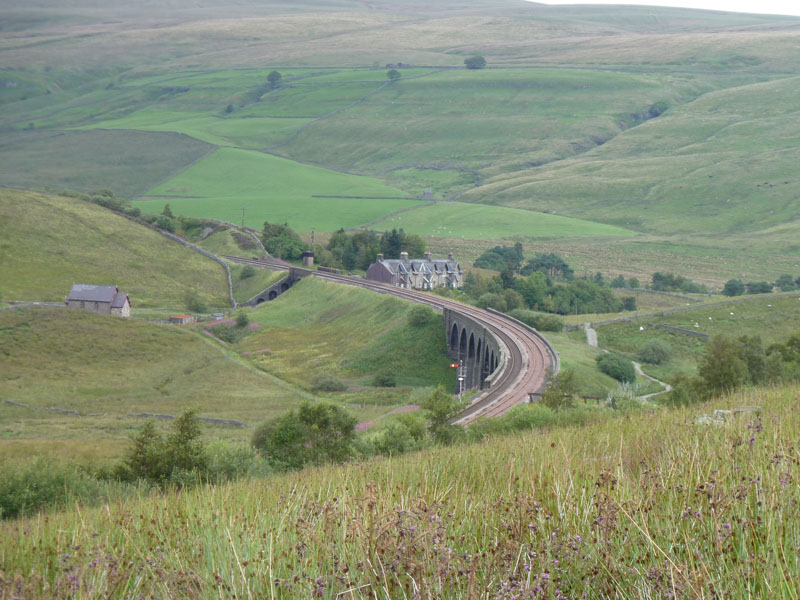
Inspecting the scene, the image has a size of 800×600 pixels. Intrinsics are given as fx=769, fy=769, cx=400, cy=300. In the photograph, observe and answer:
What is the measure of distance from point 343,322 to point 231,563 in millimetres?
83586

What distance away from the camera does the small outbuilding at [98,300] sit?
309ft

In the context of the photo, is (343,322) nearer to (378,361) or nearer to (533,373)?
(378,361)

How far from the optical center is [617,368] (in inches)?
2534

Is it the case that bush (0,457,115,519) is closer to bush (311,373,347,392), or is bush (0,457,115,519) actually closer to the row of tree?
bush (311,373,347,392)

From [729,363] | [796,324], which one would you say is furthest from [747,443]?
[796,324]

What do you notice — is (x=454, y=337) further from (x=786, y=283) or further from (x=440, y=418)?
(x=786, y=283)

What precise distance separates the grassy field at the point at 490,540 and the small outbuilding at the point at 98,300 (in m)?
90.4

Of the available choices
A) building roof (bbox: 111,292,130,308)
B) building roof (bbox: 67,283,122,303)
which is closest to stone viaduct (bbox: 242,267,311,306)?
building roof (bbox: 111,292,130,308)

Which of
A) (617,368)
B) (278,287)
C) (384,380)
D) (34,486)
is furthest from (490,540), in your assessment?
(278,287)

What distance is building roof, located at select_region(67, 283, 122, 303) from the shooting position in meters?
94.8

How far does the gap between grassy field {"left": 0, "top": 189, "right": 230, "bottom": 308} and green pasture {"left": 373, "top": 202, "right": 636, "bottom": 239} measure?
65.2 m

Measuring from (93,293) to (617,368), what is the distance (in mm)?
64563

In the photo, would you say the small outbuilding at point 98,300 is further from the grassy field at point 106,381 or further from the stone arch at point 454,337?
the stone arch at point 454,337

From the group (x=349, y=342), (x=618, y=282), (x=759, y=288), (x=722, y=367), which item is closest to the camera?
(x=722, y=367)
